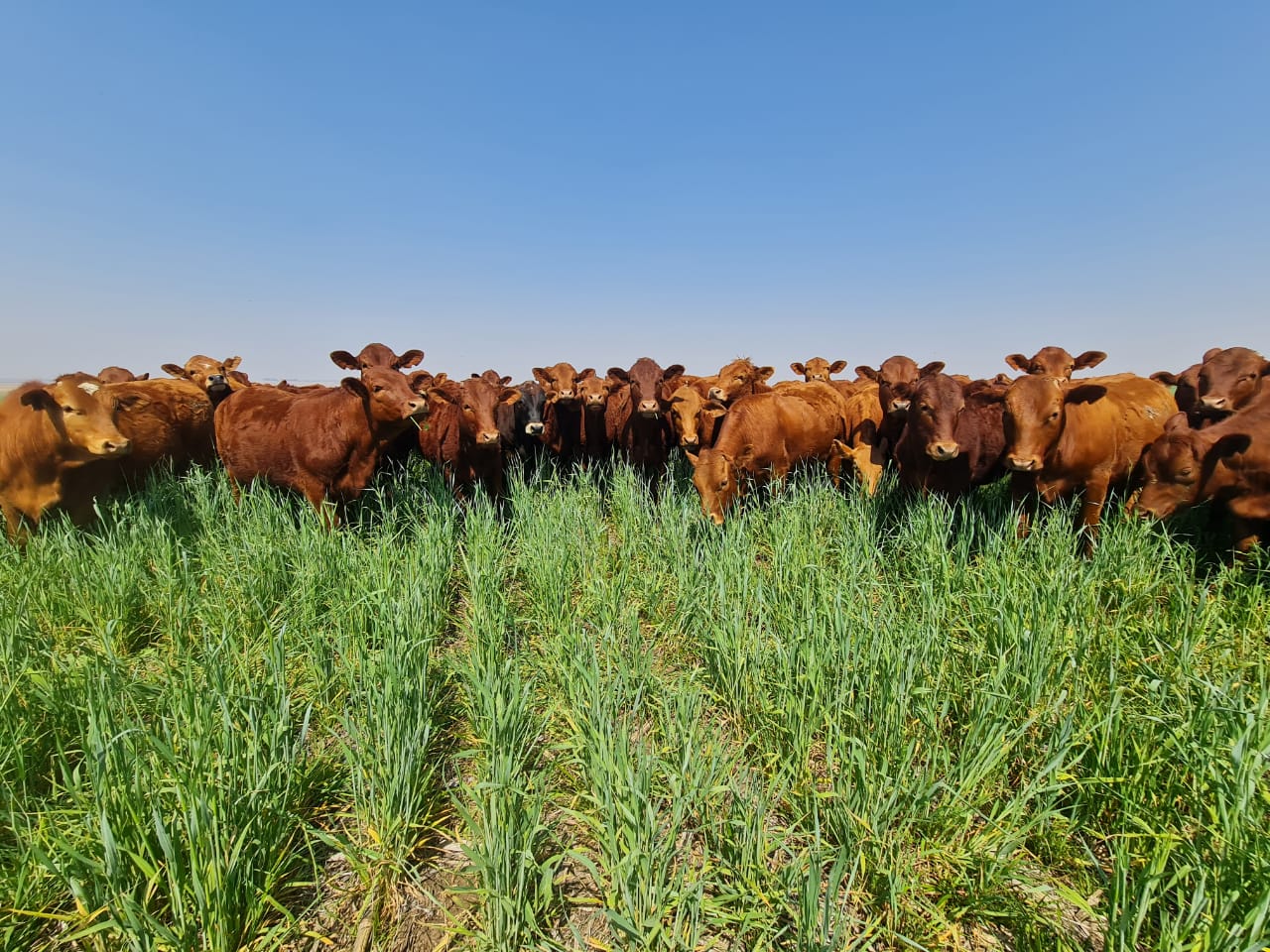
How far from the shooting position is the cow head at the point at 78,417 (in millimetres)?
5215

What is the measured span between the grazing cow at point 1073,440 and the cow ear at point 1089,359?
3.08 feet

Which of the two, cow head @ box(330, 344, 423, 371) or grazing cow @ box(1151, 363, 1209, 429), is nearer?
cow head @ box(330, 344, 423, 371)

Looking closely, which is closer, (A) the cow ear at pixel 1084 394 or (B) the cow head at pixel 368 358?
(A) the cow ear at pixel 1084 394

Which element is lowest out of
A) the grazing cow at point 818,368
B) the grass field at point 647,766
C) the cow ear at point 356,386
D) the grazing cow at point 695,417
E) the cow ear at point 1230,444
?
the grass field at point 647,766

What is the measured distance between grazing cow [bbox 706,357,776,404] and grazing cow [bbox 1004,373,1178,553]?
153 inches

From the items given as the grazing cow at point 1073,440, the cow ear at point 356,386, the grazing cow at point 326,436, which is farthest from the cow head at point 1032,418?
the cow ear at point 356,386

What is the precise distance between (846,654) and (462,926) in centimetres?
199

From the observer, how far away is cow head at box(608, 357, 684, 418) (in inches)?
311

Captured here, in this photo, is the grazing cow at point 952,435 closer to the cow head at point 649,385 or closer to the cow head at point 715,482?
the cow head at point 715,482

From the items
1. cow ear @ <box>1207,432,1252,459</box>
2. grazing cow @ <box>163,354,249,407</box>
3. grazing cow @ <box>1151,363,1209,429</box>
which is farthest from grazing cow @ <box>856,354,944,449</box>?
grazing cow @ <box>163,354,249,407</box>

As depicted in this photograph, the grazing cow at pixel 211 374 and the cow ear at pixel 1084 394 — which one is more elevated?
the grazing cow at pixel 211 374

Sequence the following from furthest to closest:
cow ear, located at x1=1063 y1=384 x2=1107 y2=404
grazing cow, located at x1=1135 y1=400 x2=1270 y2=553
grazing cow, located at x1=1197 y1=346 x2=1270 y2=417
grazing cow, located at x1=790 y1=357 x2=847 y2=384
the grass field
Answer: grazing cow, located at x1=790 y1=357 x2=847 y2=384 < grazing cow, located at x1=1197 y1=346 x2=1270 y2=417 < cow ear, located at x1=1063 y1=384 x2=1107 y2=404 < grazing cow, located at x1=1135 y1=400 x2=1270 y2=553 < the grass field

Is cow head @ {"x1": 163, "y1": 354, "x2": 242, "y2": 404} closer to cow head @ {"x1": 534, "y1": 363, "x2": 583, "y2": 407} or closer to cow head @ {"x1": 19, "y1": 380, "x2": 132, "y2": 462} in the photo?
cow head @ {"x1": 19, "y1": 380, "x2": 132, "y2": 462}

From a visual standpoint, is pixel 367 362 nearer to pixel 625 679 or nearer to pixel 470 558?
pixel 470 558
